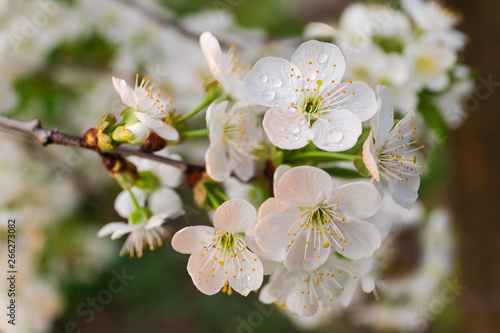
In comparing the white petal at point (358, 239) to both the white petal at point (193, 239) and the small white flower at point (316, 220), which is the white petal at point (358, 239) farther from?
the white petal at point (193, 239)

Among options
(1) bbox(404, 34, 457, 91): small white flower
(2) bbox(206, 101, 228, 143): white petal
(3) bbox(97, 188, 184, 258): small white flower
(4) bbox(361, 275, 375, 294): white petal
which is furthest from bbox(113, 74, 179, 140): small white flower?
(1) bbox(404, 34, 457, 91): small white flower

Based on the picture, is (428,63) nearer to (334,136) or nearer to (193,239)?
(334,136)

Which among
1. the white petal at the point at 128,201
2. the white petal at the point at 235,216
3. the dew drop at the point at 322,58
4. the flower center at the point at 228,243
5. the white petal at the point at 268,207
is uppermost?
the dew drop at the point at 322,58

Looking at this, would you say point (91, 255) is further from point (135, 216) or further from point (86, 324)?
point (135, 216)

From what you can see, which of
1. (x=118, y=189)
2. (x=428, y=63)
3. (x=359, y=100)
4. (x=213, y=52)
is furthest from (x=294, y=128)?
(x=118, y=189)

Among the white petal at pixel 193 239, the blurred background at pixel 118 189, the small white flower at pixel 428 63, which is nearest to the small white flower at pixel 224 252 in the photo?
the white petal at pixel 193 239
